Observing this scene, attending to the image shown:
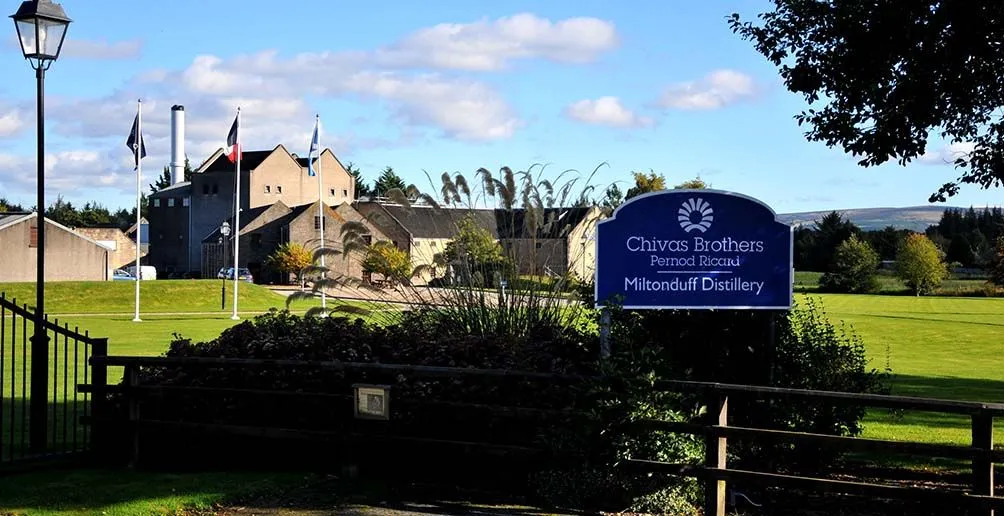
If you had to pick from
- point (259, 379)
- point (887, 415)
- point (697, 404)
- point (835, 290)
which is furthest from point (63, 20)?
point (835, 290)

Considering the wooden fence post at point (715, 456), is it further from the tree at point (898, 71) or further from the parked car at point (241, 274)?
the parked car at point (241, 274)

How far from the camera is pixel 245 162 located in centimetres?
11206

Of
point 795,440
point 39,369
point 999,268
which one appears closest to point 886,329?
point 39,369

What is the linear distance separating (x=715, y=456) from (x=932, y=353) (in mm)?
27275

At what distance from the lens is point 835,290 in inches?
3526

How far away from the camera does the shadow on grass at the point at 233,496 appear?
8.64m

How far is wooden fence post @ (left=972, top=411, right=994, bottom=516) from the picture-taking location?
24.0 feet

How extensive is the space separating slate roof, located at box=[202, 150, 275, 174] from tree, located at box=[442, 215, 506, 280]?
9998 cm

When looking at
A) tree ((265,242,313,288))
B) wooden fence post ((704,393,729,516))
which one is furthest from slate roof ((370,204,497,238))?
tree ((265,242,313,288))

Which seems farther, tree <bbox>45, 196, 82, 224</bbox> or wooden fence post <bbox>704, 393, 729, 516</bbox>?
tree <bbox>45, 196, 82, 224</bbox>

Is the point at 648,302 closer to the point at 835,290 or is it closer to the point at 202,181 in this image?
the point at 835,290

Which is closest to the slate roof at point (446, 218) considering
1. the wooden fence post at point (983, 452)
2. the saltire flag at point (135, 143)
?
the wooden fence post at point (983, 452)

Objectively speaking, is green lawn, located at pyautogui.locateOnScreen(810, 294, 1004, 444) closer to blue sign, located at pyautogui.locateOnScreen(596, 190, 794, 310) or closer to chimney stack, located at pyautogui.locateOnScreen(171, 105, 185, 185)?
blue sign, located at pyautogui.locateOnScreen(596, 190, 794, 310)

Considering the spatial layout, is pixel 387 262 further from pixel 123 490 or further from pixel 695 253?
→ pixel 695 253
